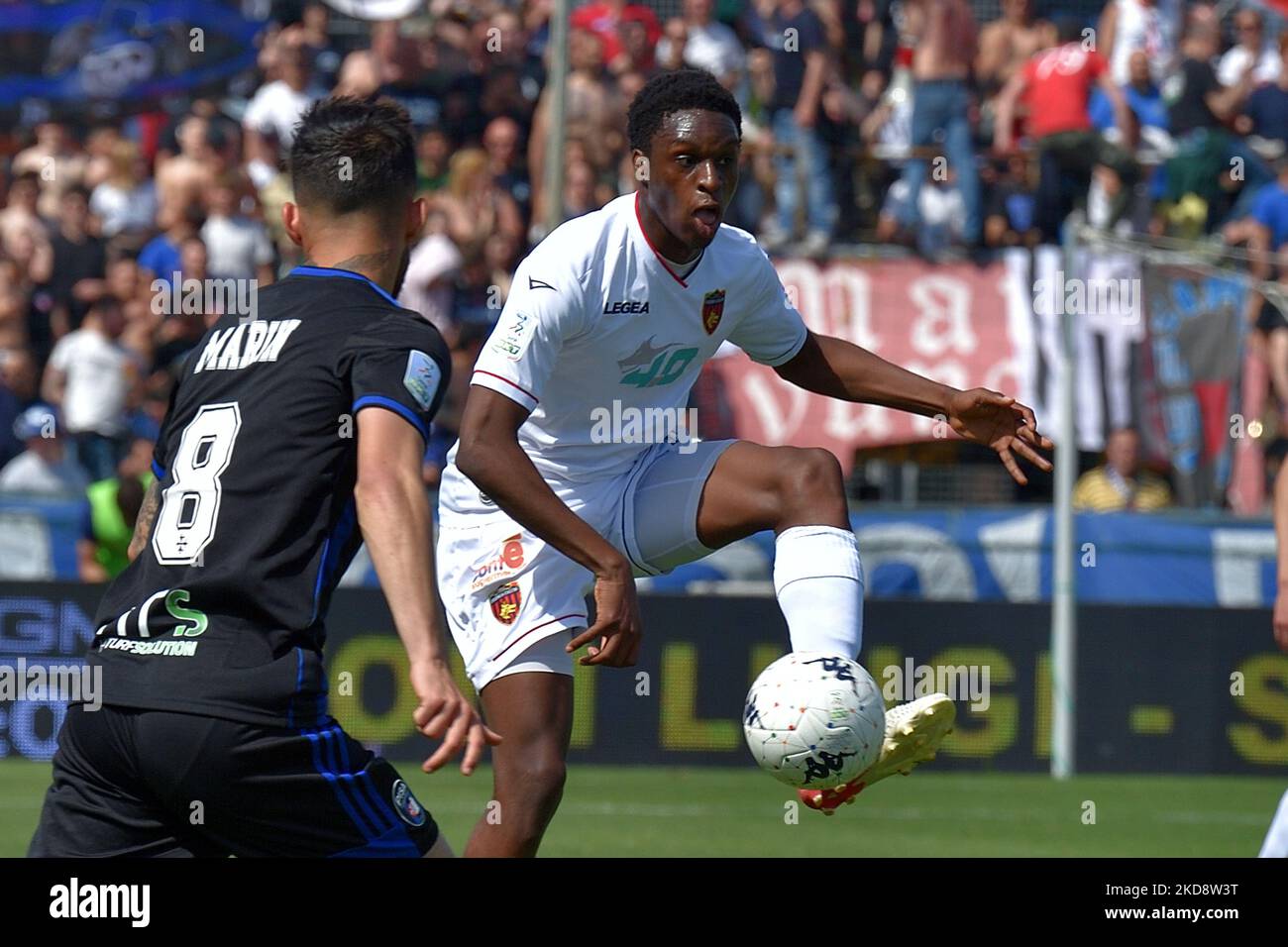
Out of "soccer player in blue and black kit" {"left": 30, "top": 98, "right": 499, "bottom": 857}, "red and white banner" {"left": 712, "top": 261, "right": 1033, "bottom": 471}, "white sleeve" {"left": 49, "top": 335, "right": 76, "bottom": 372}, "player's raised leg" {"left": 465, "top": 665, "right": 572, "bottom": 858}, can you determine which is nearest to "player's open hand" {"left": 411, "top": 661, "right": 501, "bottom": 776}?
"soccer player in blue and black kit" {"left": 30, "top": 98, "right": 499, "bottom": 857}

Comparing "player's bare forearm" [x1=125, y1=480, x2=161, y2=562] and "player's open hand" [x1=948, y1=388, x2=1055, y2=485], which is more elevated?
"player's open hand" [x1=948, y1=388, x2=1055, y2=485]

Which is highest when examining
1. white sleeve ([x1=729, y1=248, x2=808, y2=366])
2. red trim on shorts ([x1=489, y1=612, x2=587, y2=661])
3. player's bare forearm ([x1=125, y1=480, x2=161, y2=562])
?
white sleeve ([x1=729, y1=248, x2=808, y2=366])

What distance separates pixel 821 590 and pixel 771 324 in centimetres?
113

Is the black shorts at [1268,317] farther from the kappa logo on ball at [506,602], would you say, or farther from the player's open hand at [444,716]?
the player's open hand at [444,716]

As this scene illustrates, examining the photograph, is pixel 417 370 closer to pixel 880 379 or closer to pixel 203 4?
pixel 880 379

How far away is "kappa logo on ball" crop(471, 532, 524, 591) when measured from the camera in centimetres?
609

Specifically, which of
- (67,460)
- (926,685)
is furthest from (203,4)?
(926,685)

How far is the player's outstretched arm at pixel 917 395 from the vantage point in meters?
5.77

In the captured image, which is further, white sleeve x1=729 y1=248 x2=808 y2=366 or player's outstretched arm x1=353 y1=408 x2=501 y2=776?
white sleeve x1=729 y1=248 x2=808 y2=366

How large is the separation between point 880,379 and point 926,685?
679 centimetres

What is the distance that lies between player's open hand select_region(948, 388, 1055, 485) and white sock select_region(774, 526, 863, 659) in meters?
0.65

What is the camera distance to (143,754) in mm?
3980

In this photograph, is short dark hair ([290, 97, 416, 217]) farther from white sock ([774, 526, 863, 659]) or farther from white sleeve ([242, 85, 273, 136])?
white sleeve ([242, 85, 273, 136])

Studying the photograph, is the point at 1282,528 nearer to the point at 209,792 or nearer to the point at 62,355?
the point at 209,792
